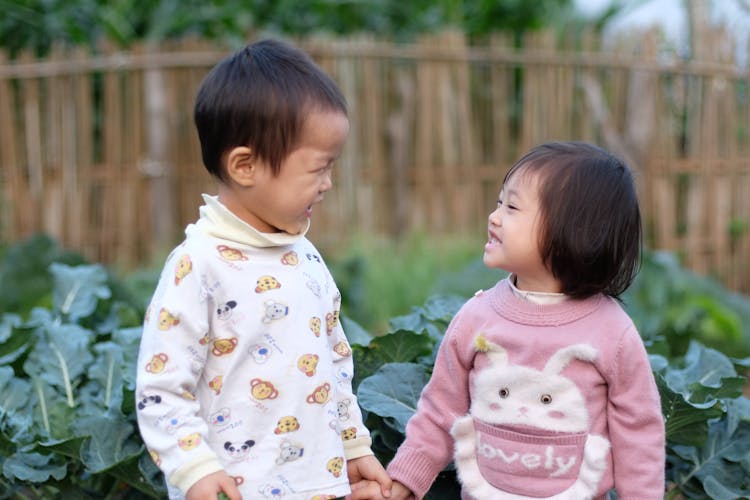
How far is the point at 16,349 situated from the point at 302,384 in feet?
4.16

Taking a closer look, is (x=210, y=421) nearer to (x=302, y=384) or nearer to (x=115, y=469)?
(x=302, y=384)

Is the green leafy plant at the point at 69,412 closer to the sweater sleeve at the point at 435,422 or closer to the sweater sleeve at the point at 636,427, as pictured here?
the sweater sleeve at the point at 435,422

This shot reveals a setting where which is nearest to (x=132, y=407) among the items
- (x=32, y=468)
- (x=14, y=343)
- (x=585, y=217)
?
(x=32, y=468)

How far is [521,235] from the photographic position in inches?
76.1

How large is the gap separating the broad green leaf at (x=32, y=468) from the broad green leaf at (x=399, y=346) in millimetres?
789

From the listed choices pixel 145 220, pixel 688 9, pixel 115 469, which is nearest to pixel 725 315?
pixel 688 9

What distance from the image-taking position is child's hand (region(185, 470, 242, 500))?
174 cm

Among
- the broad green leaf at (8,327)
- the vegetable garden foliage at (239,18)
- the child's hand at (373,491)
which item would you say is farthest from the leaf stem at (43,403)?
the vegetable garden foliage at (239,18)

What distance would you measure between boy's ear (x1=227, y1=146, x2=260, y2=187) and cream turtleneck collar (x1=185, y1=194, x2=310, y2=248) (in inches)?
2.6

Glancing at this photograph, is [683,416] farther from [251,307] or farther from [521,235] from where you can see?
[251,307]

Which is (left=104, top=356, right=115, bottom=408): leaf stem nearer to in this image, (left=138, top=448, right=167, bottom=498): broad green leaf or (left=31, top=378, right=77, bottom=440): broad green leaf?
(left=31, top=378, right=77, bottom=440): broad green leaf

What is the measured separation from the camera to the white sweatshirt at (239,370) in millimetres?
1768

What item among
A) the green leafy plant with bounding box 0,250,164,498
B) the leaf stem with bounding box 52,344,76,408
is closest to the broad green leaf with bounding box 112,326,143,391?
the green leafy plant with bounding box 0,250,164,498

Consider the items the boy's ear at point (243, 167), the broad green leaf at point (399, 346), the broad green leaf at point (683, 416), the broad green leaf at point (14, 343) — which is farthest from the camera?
the broad green leaf at point (14, 343)
